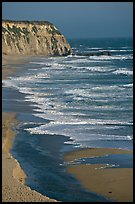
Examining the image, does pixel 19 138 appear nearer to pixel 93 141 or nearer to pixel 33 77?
pixel 93 141

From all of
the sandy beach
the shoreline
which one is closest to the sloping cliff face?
the shoreline

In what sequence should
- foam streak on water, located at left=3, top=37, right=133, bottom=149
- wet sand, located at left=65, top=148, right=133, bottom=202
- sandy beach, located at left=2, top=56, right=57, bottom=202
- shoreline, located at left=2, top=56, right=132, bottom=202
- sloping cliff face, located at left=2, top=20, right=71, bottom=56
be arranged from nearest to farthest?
sandy beach, located at left=2, top=56, right=57, bottom=202 < shoreline, located at left=2, top=56, right=132, bottom=202 < wet sand, located at left=65, top=148, right=133, bottom=202 < foam streak on water, located at left=3, top=37, right=133, bottom=149 < sloping cliff face, located at left=2, top=20, right=71, bottom=56

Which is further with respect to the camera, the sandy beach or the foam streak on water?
the foam streak on water

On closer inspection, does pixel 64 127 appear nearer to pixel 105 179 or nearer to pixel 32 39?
pixel 105 179

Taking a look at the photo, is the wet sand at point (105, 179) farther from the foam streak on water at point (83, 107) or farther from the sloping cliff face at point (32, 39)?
the sloping cliff face at point (32, 39)

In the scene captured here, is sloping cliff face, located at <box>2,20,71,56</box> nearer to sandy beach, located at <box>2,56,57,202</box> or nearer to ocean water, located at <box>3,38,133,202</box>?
ocean water, located at <box>3,38,133,202</box>
